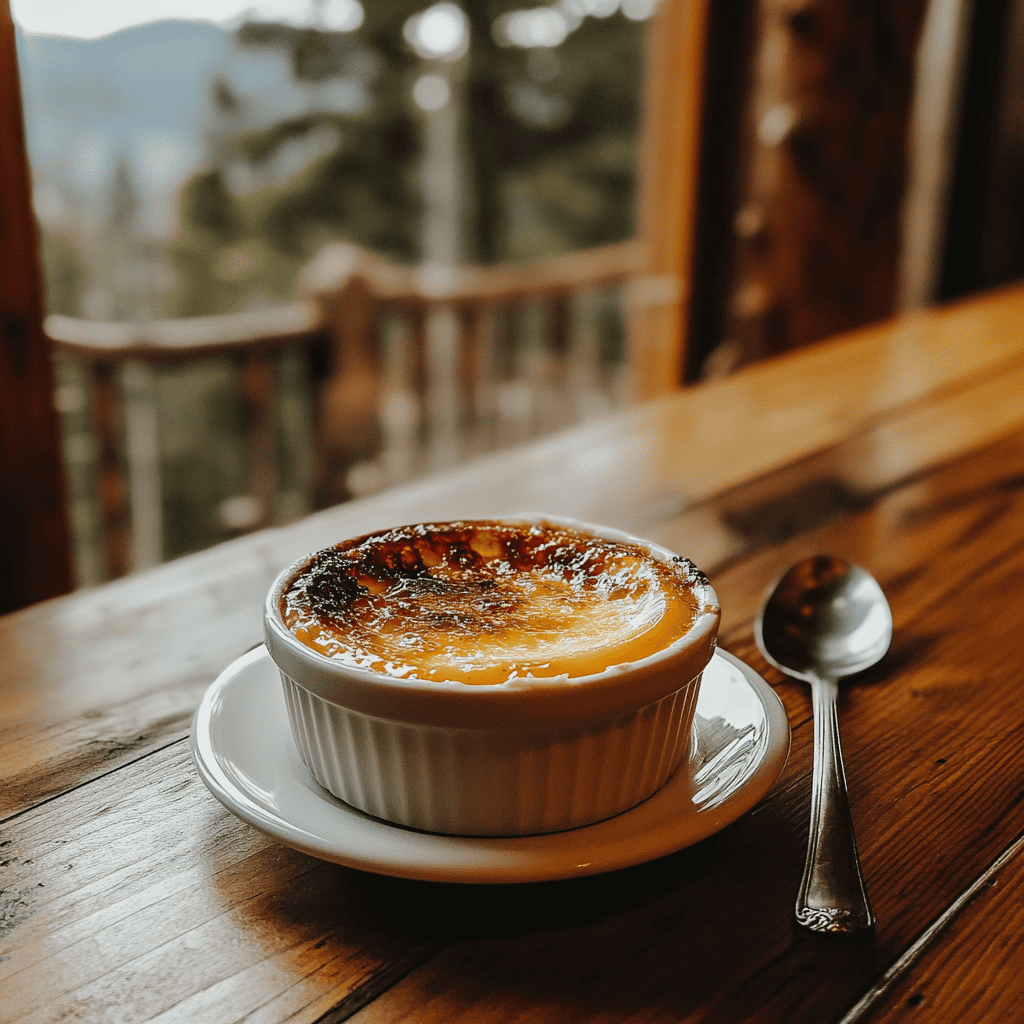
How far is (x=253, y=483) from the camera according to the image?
2.36m

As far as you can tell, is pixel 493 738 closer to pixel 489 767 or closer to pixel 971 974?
pixel 489 767

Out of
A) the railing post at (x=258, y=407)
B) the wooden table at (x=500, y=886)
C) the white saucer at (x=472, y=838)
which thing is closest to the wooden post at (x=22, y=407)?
the wooden table at (x=500, y=886)

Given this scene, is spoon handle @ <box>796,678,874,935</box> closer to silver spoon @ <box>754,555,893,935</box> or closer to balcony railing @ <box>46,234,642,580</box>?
silver spoon @ <box>754,555,893,935</box>

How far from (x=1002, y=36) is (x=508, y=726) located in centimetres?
323

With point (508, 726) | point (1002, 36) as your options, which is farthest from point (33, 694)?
point (1002, 36)

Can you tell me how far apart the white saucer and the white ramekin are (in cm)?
1

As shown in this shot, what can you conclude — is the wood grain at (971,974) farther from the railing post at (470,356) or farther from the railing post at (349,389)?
the railing post at (470,356)

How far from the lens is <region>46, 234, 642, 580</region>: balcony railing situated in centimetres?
212

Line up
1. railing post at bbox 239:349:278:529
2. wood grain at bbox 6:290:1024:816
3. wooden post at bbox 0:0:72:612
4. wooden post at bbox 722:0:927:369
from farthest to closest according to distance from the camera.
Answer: railing post at bbox 239:349:278:529, wooden post at bbox 722:0:927:369, wooden post at bbox 0:0:72:612, wood grain at bbox 6:290:1024:816

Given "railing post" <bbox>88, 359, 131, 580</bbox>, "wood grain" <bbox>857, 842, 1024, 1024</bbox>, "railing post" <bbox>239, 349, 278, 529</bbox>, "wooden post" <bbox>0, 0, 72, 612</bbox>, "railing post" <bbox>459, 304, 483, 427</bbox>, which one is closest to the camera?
"wood grain" <bbox>857, 842, 1024, 1024</bbox>

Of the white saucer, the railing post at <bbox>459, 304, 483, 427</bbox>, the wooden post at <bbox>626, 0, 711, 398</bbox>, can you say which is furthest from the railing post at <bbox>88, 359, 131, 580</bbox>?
the white saucer

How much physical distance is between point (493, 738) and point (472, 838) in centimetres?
6

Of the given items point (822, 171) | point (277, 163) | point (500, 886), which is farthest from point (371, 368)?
point (500, 886)

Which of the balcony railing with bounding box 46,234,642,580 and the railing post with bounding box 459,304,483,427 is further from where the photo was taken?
the railing post with bounding box 459,304,483,427
